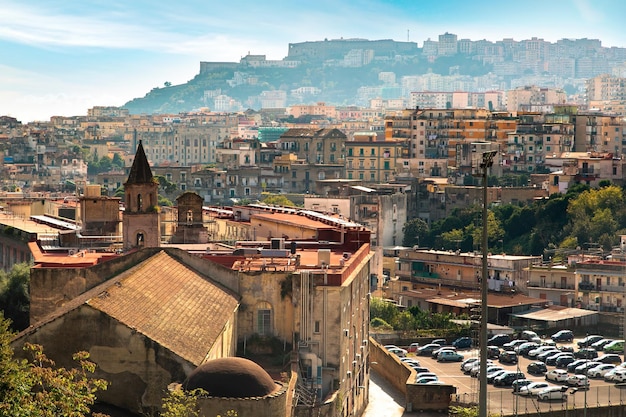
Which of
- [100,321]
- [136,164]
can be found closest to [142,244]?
[136,164]

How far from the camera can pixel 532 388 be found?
45.7 m

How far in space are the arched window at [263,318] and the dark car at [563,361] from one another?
17852 millimetres

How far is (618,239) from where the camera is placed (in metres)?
78.4

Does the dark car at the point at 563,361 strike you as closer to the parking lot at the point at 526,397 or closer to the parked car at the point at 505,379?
the parking lot at the point at 526,397

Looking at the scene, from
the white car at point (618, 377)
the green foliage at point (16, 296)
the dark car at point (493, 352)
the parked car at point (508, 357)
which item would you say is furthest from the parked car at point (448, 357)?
the green foliage at point (16, 296)

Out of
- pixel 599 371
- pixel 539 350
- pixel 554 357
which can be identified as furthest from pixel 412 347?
pixel 599 371

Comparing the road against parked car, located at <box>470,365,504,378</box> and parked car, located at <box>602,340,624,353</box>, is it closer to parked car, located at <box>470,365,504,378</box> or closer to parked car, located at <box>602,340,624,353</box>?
parked car, located at <box>470,365,504,378</box>

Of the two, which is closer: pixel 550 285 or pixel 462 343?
pixel 462 343

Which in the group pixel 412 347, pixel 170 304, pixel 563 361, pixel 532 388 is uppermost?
pixel 170 304

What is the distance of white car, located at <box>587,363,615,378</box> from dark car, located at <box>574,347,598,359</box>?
3316 mm

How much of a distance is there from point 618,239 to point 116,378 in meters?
51.0

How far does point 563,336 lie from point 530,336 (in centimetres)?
165

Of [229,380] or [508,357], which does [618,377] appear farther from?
[229,380]

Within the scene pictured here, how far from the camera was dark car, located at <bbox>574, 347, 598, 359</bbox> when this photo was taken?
5422cm
